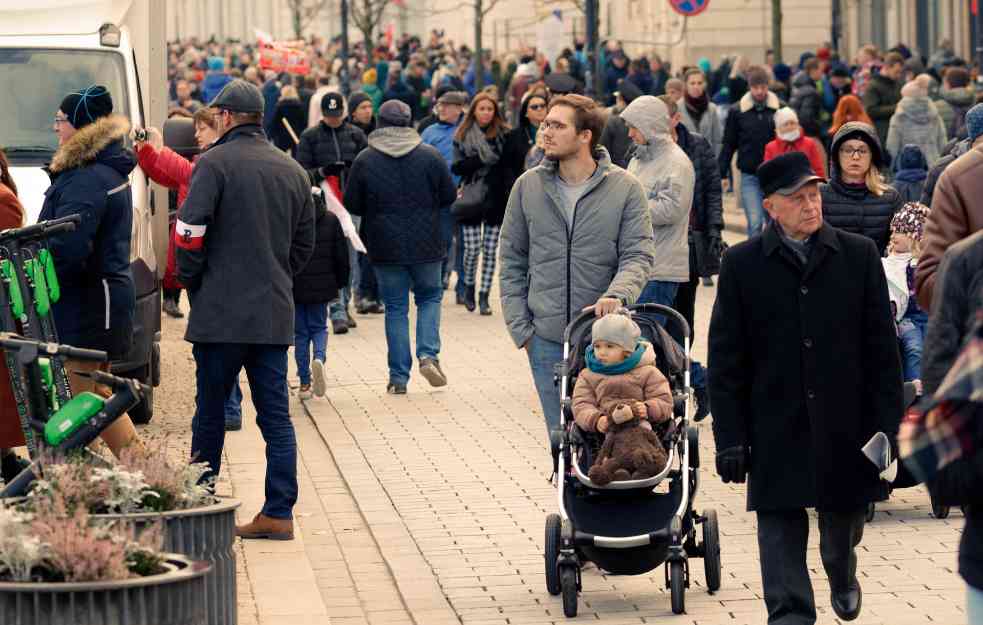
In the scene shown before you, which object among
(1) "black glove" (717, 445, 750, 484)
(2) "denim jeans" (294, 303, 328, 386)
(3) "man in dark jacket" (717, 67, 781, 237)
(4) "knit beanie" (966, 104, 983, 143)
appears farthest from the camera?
(3) "man in dark jacket" (717, 67, 781, 237)

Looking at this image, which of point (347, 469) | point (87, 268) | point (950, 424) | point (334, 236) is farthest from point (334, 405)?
point (950, 424)

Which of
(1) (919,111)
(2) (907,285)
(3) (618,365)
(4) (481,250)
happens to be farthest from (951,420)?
(1) (919,111)

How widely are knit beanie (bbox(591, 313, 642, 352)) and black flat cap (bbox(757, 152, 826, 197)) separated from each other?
1.30 m

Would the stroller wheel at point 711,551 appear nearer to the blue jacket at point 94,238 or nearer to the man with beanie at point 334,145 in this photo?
the blue jacket at point 94,238

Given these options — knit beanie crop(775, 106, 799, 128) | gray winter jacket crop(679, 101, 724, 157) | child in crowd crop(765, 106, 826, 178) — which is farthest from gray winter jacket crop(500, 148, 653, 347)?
gray winter jacket crop(679, 101, 724, 157)

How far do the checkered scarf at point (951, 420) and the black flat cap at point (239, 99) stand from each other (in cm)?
486

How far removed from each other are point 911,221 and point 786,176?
3.46 m

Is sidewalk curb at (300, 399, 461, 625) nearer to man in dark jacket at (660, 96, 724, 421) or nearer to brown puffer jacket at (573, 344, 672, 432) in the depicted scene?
brown puffer jacket at (573, 344, 672, 432)

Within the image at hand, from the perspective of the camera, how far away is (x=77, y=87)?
486 inches

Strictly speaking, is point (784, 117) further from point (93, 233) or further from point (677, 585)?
point (677, 585)

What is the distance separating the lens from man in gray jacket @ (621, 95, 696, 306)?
1100 centimetres

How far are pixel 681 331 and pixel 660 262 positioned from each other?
9.28ft

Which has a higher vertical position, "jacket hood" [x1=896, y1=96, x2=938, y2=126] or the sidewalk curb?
"jacket hood" [x1=896, y1=96, x2=938, y2=126]

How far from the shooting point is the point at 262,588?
7.72m
